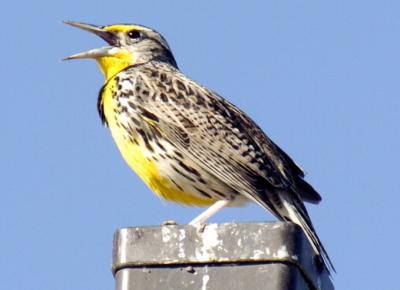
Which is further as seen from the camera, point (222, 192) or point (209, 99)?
point (209, 99)

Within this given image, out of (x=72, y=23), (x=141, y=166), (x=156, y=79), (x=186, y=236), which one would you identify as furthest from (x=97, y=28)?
(x=186, y=236)

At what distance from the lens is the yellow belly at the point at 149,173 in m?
7.51

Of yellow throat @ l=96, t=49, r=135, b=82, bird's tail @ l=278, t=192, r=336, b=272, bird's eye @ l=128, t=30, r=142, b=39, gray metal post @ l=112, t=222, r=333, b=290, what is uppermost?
bird's eye @ l=128, t=30, r=142, b=39

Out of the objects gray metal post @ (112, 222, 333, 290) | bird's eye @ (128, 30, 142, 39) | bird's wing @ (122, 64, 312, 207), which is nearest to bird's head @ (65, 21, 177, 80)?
bird's eye @ (128, 30, 142, 39)

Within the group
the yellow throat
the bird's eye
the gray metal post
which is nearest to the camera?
the gray metal post

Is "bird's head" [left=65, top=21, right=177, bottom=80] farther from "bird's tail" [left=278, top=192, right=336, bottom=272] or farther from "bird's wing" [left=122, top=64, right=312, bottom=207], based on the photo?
"bird's tail" [left=278, top=192, right=336, bottom=272]

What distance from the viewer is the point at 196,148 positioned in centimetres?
767

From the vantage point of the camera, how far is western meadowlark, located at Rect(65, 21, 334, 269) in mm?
7422

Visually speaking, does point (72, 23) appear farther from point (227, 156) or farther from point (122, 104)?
point (227, 156)

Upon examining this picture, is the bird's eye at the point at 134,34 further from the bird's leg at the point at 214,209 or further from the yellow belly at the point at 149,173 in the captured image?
the bird's leg at the point at 214,209

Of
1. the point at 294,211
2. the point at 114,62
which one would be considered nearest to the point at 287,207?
the point at 294,211

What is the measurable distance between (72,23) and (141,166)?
177cm

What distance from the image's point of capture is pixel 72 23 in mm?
8844

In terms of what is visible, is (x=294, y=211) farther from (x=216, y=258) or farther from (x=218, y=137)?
(x=216, y=258)
